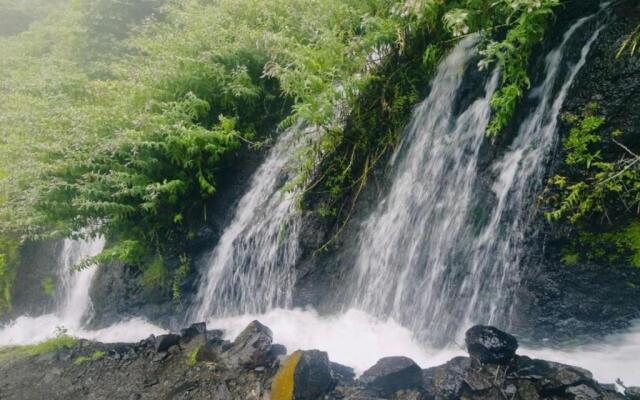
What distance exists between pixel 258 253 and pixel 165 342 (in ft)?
6.35

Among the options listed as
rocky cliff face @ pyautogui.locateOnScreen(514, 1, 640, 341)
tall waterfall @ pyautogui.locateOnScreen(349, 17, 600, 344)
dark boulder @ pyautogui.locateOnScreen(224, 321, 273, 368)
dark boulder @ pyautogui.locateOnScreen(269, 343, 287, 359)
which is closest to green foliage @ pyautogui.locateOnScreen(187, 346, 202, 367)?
dark boulder @ pyautogui.locateOnScreen(224, 321, 273, 368)

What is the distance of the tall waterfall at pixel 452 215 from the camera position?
4184 mm

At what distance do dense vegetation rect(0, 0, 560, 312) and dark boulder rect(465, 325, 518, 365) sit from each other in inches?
92.2

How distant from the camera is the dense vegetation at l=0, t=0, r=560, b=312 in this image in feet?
16.8

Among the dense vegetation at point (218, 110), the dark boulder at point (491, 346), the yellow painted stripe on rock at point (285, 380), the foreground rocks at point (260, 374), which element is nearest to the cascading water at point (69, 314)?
the foreground rocks at point (260, 374)

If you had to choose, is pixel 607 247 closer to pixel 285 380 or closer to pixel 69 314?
pixel 285 380

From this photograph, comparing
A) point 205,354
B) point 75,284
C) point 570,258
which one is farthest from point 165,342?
point 570,258

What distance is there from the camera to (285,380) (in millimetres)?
4156

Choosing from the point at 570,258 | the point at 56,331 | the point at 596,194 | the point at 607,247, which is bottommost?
the point at 56,331

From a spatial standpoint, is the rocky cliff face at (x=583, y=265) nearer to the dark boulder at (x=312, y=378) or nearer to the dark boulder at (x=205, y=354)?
the dark boulder at (x=312, y=378)

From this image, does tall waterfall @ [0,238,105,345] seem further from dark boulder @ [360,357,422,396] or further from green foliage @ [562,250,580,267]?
green foliage @ [562,250,580,267]

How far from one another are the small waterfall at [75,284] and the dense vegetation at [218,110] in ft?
5.32

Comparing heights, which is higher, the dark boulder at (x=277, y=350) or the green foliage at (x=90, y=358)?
the dark boulder at (x=277, y=350)

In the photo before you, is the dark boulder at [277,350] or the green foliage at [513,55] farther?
the dark boulder at [277,350]
